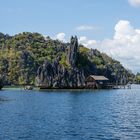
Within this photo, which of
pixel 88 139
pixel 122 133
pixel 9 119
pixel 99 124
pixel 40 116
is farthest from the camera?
pixel 40 116

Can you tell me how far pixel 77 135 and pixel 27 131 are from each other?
810cm

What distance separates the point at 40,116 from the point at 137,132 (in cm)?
2854

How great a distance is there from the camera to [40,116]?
86.9 metres

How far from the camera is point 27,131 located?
63.8 metres

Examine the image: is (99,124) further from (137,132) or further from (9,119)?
(9,119)

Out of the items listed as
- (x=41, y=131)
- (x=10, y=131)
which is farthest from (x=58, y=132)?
(x=10, y=131)

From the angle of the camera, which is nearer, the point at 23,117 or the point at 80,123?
the point at 80,123

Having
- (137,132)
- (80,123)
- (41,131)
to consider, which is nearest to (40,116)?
(80,123)

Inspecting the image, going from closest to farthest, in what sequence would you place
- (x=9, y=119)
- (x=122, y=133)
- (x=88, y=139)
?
1. (x=88, y=139)
2. (x=122, y=133)
3. (x=9, y=119)

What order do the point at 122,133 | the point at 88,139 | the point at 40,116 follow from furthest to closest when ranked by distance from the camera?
the point at 40,116, the point at 122,133, the point at 88,139

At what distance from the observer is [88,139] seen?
57.4 metres

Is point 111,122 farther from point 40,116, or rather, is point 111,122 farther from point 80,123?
point 40,116

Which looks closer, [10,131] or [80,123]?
[10,131]

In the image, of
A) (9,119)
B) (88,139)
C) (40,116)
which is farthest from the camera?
(40,116)
